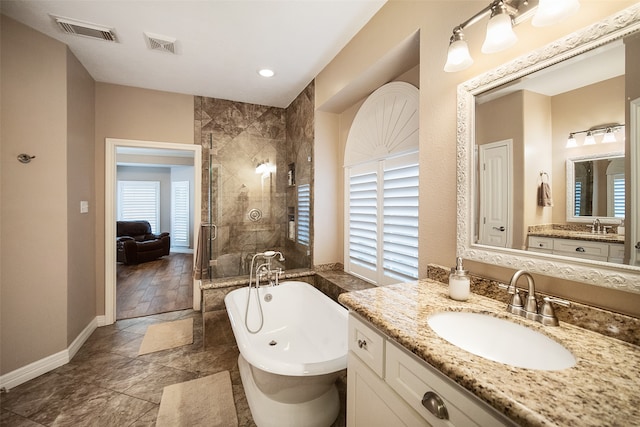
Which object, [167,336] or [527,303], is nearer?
[527,303]

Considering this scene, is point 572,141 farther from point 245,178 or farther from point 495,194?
point 245,178

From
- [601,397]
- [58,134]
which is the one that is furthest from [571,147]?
[58,134]

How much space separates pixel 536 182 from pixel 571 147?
0.49 feet

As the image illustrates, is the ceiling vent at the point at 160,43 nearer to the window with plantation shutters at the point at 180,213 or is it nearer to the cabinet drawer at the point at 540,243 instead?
the cabinet drawer at the point at 540,243

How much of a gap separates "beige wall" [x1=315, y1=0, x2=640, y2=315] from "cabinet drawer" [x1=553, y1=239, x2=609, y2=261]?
0.35ft

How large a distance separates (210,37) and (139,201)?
670 centimetres

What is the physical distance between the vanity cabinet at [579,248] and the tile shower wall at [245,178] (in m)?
2.23

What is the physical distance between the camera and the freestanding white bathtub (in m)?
1.36

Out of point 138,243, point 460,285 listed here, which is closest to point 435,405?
point 460,285

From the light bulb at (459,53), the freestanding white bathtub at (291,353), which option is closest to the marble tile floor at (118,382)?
the freestanding white bathtub at (291,353)

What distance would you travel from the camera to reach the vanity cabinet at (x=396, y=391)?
2.05ft

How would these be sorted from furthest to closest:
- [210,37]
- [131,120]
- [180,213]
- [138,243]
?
[180,213]
[138,243]
[131,120]
[210,37]

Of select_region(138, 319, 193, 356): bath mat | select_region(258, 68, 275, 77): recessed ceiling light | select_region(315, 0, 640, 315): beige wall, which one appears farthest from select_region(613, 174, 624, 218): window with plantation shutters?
select_region(138, 319, 193, 356): bath mat

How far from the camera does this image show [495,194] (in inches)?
44.6
